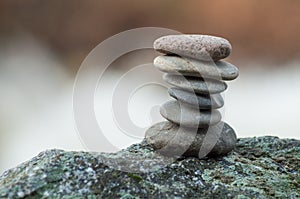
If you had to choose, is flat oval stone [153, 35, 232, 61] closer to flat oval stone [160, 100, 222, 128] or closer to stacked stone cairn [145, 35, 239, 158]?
stacked stone cairn [145, 35, 239, 158]

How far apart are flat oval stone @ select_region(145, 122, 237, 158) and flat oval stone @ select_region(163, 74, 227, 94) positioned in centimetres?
10

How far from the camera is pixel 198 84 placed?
0.82m

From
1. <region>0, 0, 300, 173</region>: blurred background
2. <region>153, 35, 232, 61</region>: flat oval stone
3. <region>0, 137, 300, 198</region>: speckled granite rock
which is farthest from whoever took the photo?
<region>0, 0, 300, 173</region>: blurred background

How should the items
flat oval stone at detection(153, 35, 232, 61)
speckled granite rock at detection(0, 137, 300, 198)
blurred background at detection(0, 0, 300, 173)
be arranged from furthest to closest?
1. blurred background at detection(0, 0, 300, 173)
2. flat oval stone at detection(153, 35, 232, 61)
3. speckled granite rock at detection(0, 137, 300, 198)

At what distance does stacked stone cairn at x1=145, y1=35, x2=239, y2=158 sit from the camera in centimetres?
81

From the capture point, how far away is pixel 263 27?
1.89m

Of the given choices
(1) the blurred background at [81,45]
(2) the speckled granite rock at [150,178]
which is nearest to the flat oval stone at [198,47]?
(2) the speckled granite rock at [150,178]

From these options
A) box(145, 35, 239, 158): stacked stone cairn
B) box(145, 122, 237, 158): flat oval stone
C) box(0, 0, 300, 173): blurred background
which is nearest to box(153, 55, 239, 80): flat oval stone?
box(145, 35, 239, 158): stacked stone cairn

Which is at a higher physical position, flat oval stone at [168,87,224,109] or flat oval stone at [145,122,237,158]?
flat oval stone at [168,87,224,109]

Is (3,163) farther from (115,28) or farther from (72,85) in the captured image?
(115,28)

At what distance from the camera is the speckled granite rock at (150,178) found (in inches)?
25.1

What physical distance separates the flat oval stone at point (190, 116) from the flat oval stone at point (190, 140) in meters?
0.02

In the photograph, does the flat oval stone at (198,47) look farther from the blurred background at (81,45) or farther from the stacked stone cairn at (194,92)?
the blurred background at (81,45)

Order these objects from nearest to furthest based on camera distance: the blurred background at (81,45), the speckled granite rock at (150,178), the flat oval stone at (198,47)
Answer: the speckled granite rock at (150,178) < the flat oval stone at (198,47) < the blurred background at (81,45)
